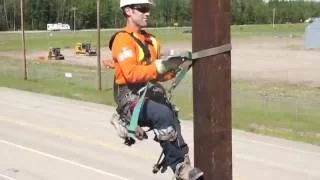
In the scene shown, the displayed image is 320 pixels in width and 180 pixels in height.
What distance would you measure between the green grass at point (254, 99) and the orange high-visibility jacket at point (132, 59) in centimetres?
1741

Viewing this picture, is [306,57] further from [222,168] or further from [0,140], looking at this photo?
[222,168]

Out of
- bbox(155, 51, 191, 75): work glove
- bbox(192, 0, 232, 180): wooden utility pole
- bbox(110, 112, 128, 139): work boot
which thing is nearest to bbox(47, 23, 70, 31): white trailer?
bbox(110, 112, 128, 139): work boot

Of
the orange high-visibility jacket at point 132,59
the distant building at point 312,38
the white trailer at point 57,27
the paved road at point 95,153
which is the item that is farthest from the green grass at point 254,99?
the white trailer at point 57,27

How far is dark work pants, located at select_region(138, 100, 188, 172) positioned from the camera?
402cm

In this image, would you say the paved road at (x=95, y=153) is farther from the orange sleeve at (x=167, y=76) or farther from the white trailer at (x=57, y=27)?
the white trailer at (x=57, y=27)

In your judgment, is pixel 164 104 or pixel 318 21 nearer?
pixel 164 104

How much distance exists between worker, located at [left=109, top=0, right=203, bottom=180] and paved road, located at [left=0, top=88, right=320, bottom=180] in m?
10.1

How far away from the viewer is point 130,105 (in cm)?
412

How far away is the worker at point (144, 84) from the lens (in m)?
3.96

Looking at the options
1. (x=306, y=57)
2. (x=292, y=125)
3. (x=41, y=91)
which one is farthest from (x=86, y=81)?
(x=306, y=57)

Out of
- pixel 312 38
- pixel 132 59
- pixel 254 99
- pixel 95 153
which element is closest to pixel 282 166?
pixel 95 153

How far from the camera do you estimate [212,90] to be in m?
3.68

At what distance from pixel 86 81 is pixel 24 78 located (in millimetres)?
5917

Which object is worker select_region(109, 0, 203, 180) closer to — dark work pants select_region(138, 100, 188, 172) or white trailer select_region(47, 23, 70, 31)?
dark work pants select_region(138, 100, 188, 172)
